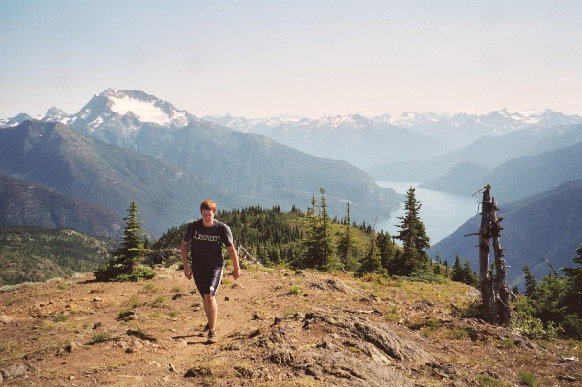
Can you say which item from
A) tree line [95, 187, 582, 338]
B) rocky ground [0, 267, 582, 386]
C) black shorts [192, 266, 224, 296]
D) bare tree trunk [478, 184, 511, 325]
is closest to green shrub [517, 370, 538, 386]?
rocky ground [0, 267, 582, 386]

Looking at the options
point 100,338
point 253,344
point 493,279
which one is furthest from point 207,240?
point 493,279

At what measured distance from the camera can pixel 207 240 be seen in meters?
9.73

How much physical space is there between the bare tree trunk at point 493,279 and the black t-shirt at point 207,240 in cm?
1117

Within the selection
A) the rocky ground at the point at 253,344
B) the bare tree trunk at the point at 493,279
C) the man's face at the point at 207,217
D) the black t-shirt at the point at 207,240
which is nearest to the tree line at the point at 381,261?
the bare tree trunk at the point at 493,279

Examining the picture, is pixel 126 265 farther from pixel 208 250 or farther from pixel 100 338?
pixel 208 250

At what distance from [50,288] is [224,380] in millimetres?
14395

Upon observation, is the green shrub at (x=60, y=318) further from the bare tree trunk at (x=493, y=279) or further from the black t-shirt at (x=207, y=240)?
the bare tree trunk at (x=493, y=279)

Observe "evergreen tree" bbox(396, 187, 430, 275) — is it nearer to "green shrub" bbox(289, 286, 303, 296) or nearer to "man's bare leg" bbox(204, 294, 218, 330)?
"green shrub" bbox(289, 286, 303, 296)

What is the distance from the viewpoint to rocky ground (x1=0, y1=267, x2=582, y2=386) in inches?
290

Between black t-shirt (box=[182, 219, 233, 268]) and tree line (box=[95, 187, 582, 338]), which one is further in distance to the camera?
tree line (box=[95, 187, 582, 338])

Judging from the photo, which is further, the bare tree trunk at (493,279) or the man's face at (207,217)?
the bare tree trunk at (493,279)

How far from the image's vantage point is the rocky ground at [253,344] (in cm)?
736

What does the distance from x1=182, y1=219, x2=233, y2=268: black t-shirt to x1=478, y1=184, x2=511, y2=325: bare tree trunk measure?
1117 centimetres

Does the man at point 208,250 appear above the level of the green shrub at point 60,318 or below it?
above
